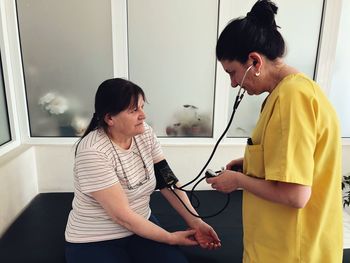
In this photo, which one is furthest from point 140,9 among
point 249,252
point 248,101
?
point 249,252

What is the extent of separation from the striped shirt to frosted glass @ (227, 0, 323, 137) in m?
1.13

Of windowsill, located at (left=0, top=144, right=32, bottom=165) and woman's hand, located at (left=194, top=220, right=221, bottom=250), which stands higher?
windowsill, located at (left=0, top=144, right=32, bottom=165)

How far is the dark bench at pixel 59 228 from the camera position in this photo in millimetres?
1448

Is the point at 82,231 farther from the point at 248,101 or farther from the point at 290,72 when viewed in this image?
the point at 248,101

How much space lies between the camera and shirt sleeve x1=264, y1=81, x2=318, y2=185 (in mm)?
758

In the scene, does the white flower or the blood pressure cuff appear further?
the white flower

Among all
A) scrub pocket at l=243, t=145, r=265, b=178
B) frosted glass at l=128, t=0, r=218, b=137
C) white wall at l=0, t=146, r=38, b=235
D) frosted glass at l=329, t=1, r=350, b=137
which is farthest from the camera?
frosted glass at l=329, t=1, r=350, b=137

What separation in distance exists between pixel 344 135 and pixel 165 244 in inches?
73.8

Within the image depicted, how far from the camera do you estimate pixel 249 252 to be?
1.01m

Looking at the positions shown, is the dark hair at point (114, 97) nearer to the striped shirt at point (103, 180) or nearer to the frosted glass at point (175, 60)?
the striped shirt at point (103, 180)

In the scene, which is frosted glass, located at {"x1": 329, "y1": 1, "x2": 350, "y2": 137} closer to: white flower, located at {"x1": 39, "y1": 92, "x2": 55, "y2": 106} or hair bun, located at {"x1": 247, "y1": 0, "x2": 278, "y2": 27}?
hair bun, located at {"x1": 247, "y1": 0, "x2": 278, "y2": 27}

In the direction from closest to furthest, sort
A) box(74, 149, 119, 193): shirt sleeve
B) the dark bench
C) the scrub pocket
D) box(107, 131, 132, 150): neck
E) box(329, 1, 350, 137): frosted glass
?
the scrub pocket → box(74, 149, 119, 193): shirt sleeve → box(107, 131, 132, 150): neck → the dark bench → box(329, 1, 350, 137): frosted glass

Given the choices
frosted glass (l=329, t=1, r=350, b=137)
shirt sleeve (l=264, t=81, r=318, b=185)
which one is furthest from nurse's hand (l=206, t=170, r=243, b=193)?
frosted glass (l=329, t=1, r=350, b=137)

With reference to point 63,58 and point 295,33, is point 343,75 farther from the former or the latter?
point 63,58
